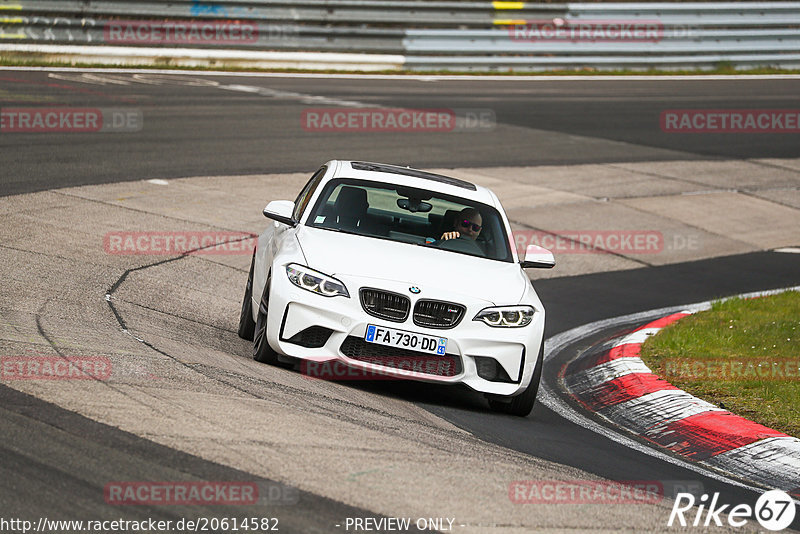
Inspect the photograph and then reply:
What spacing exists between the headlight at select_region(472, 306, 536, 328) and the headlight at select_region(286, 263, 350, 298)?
0.92 m

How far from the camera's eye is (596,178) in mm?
18469

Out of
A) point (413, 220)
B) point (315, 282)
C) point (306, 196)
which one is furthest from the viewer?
point (306, 196)

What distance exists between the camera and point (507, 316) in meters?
7.57

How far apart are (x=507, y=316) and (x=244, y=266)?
16.0 ft

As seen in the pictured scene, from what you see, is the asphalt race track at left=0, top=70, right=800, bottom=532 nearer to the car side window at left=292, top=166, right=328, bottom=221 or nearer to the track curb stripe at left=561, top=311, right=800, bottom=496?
the track curb stripe at left=561, top=311, right=800, bottom=496

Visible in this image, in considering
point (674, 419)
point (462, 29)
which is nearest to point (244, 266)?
point (674, 419)

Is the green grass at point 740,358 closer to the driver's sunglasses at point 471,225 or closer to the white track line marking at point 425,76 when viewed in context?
the driver's sunglasses at point 471,225

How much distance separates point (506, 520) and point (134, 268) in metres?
6.28

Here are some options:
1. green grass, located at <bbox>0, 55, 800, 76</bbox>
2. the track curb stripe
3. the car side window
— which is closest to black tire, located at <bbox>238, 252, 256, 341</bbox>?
the car side window

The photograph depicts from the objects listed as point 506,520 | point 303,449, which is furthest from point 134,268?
point 506,520

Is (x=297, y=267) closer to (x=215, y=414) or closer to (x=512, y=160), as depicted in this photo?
(x=215, y=414)

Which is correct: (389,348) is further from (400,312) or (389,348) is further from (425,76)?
(425,76)

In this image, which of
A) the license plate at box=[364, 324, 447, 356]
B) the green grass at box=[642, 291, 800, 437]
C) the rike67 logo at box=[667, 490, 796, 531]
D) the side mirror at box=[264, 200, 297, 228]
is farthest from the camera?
the side mirror at box=[264, 200, 297, 228]

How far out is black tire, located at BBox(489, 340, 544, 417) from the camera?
766 centimetres
